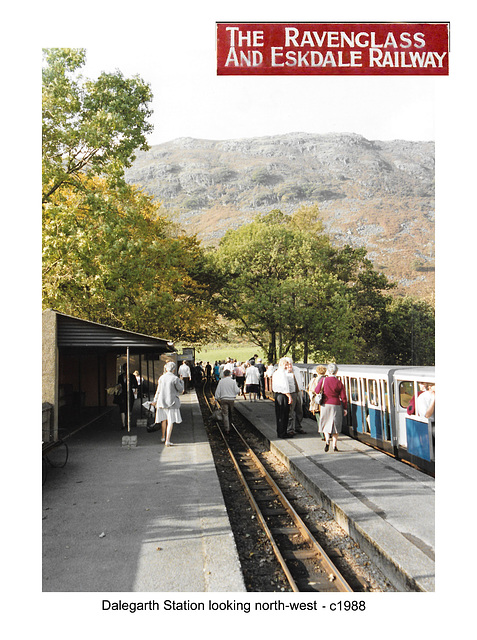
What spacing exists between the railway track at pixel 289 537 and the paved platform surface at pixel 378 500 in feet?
1.54

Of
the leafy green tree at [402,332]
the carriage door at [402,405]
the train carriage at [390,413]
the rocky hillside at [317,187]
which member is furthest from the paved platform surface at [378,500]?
the rocky hillside at [317,187]

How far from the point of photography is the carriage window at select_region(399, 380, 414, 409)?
332 inches

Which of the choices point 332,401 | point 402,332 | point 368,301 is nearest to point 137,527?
point 332,401

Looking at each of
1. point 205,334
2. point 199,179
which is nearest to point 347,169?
point 199,179

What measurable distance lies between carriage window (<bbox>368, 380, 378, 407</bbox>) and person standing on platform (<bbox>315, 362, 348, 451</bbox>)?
1305 mm

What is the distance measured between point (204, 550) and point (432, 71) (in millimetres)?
5175

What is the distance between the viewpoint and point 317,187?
146m

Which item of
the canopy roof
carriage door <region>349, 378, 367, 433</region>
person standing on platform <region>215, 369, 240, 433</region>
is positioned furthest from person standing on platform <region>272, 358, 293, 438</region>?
the canopy roof

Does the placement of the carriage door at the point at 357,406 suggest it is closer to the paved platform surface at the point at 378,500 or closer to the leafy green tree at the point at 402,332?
the paved platform surface at the point at 378,500

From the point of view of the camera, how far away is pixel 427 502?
6160 mm

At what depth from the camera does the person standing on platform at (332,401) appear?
29.1 ft

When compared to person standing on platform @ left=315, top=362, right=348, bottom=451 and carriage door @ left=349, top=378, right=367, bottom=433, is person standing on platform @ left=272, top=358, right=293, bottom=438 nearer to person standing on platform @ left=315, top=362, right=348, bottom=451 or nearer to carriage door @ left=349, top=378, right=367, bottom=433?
carriage door @ left=349, top=378, right=367, bottom=433

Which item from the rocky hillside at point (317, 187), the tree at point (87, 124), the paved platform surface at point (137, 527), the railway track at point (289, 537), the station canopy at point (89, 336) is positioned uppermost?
the rocky hillside at point (317, 187)

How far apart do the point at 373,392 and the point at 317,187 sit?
471ft
